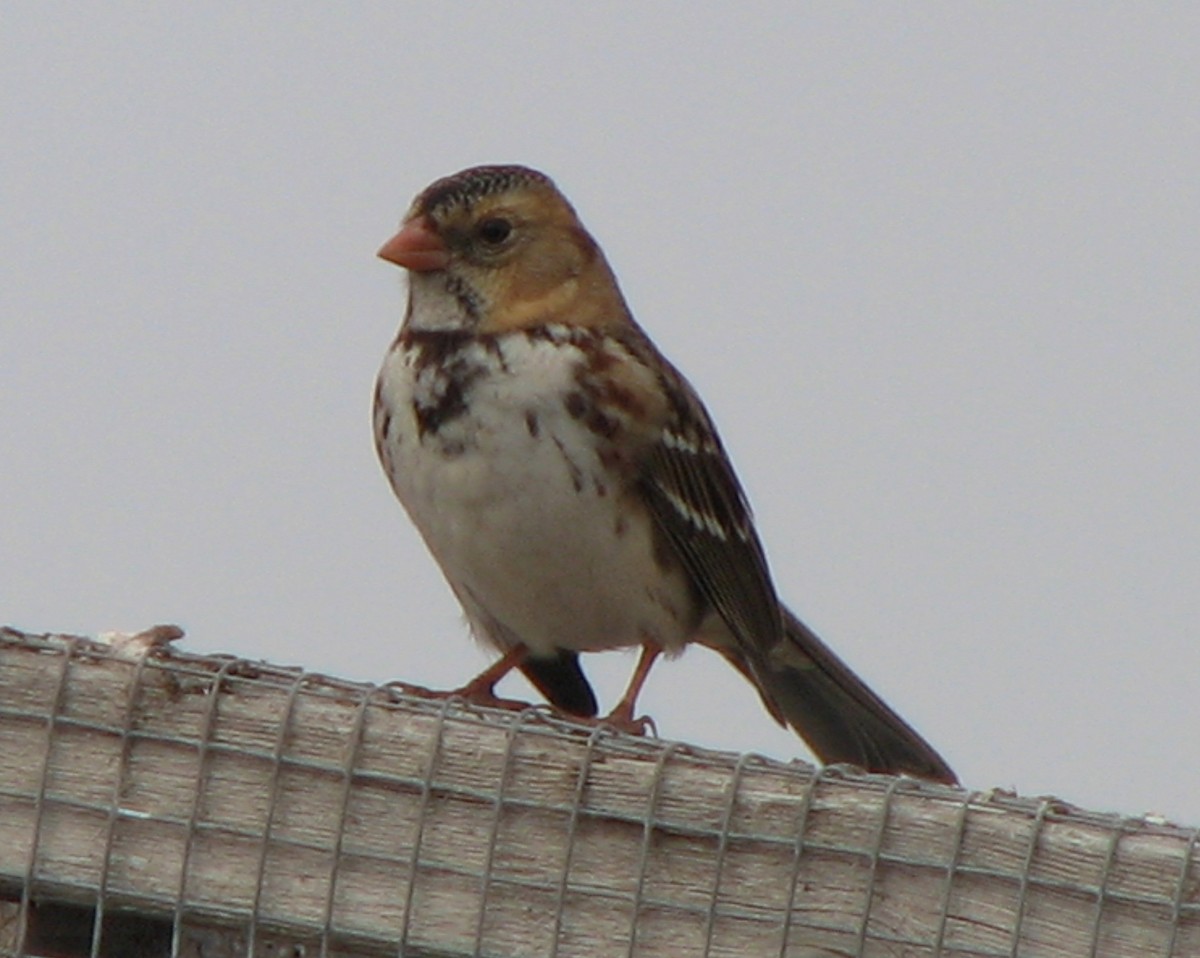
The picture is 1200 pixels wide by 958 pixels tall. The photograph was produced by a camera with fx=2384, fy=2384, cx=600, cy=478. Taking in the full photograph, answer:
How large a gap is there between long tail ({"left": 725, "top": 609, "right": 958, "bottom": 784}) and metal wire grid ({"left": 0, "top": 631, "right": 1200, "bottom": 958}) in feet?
6.84

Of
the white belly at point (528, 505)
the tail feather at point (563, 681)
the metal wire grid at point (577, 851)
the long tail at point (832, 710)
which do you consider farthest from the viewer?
the tail feather at point (563, 681)

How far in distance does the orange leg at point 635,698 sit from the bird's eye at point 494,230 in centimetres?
95

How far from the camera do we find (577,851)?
312 cm

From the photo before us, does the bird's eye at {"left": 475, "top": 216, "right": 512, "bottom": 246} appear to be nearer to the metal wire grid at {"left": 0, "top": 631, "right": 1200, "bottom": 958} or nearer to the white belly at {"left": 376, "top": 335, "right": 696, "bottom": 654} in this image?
the white belly at {"left": 376, "top": 335, "right": 696, "bottom": 654}

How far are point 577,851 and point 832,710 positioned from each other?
2.44 meters

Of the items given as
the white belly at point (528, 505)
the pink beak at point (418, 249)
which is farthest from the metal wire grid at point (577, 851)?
the pink beak at point (418, 249)

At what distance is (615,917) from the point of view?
3.07m


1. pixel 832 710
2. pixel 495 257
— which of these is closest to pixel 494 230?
pixel 495 257

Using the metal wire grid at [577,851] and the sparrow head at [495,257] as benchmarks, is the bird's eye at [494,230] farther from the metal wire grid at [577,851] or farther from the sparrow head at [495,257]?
the metal wire grid at [577,851]

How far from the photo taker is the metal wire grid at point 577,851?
297cm

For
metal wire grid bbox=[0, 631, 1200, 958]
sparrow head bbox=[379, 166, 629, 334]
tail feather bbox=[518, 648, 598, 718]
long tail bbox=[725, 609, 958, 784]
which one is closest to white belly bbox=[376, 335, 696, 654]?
sparrow head bbox=[379, 166, 629, 334]

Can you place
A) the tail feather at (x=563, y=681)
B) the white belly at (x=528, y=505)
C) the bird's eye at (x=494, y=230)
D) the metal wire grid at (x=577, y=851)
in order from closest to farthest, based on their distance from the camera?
the metal wire grid at (x=577, y=851)
the white belly at (x=528, y=505)
the bird's eye at (x=494, y=230)
the tail feather at (x=563, y=681)

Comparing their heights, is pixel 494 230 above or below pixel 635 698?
above

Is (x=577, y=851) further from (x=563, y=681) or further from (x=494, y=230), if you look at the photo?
(x=563, y=681)
